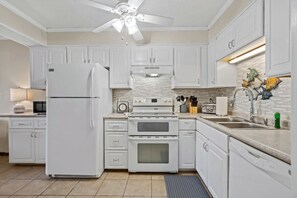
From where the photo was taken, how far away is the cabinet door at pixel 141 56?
3.52 m

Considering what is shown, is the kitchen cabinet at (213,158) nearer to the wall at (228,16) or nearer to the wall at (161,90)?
the wall at (161,90)

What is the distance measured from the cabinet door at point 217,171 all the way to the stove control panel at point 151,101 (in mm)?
1378

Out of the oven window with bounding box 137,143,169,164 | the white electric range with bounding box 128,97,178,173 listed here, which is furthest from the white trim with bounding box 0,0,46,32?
the oven window with bounding box 137,143,169,164

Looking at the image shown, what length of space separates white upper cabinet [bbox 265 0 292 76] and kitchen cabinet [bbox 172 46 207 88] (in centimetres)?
193

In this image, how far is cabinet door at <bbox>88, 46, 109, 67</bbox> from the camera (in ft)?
11.6

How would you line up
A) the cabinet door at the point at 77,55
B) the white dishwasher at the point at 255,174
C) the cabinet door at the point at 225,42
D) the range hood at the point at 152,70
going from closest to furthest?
the white dishwasher at the point at 255,174 < the cabinet door at the point at 225,42 < the range hood at the point at 152,70 < the cabinet door at the point at 77,55

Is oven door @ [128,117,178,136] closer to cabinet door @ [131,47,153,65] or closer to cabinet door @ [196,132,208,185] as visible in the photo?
cabinet door @ [196,132,208,185]

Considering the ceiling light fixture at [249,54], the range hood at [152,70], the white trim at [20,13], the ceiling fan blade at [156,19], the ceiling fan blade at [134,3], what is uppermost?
the white trim at [20,13]

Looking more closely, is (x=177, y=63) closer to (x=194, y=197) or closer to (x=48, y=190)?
(x=194, y=197)

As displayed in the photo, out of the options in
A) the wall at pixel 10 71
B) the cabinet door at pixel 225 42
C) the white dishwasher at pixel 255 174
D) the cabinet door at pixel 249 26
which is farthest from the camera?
the wall at pixel 10 71

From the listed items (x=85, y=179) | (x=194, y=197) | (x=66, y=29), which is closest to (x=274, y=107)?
(x=194, y=197)

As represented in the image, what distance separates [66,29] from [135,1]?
214cm

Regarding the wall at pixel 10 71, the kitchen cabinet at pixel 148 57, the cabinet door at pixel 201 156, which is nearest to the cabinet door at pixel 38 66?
the wall at pixel 10 71

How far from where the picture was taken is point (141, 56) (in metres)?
3.53
